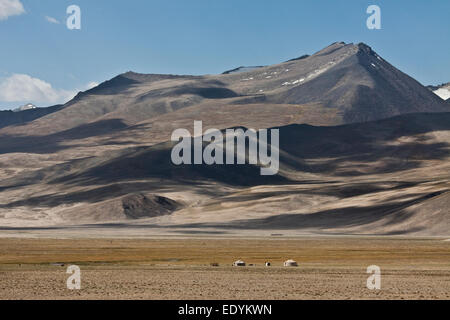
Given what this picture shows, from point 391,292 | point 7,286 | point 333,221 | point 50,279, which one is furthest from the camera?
point 333,221

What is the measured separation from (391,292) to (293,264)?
25.4 meters

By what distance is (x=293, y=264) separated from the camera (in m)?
68.2

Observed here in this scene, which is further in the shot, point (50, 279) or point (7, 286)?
point (50, 279)

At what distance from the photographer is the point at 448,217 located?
550 feet

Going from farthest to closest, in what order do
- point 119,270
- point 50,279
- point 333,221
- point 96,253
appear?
1. point 333,221
2. point 96,253
3. point 119,270
4. point 50,279

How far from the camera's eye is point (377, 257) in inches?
3418

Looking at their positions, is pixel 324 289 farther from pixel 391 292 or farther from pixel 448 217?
pixel 448 217

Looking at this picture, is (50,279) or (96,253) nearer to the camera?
(50,279)

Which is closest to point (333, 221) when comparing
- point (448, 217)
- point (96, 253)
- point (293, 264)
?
point (448, 217)

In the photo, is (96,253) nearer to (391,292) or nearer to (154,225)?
(391,292)

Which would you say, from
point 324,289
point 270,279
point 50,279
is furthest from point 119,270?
point 324,289

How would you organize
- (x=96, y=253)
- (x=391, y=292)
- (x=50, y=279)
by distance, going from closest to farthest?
(x=391, y=292) → (x=50, y=279) → (x=96, y=253)

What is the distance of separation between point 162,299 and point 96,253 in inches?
2235
